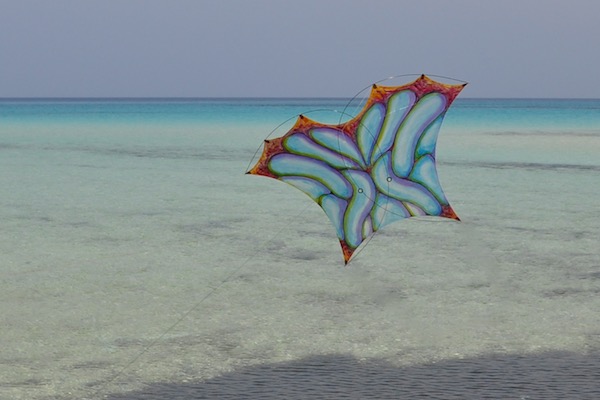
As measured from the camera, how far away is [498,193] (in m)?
11.2

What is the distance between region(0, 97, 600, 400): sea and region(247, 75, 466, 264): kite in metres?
0.51

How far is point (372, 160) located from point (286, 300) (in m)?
0.96

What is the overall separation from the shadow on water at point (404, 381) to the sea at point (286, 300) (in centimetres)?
1

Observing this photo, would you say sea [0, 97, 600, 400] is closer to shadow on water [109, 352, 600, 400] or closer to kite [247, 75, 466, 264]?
shadow on water [109, 352, 600, 400]

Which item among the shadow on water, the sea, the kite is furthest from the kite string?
the kite

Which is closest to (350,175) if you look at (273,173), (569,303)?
(273,173)

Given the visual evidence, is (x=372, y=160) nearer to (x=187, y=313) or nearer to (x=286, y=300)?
(x=286, y=300)

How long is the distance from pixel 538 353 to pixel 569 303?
1.12 meters

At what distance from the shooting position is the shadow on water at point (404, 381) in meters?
3.79

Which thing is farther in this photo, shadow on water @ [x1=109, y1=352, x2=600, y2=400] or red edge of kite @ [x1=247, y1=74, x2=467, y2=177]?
red edge of kite @ [x1=247, y1=74, x2=467, y2=177]

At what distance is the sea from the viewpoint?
4.02 metres

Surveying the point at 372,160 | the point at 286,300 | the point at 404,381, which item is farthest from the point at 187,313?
the point at 404,381

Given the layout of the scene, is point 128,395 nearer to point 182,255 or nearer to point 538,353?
point 538,353

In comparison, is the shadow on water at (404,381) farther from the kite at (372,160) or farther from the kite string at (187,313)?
the kite at (372,160)
